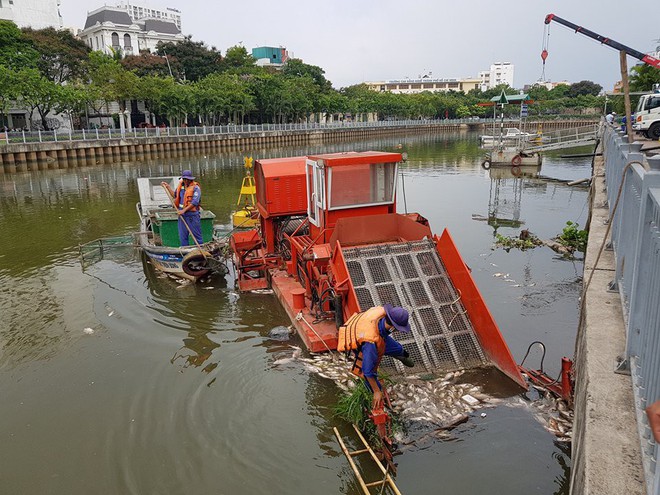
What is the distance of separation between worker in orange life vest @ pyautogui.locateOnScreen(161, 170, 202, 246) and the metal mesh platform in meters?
4.20

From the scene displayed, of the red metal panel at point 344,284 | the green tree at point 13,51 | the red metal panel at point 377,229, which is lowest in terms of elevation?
the red metal panel at point 344,284

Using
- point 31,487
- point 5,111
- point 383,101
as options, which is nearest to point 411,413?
point 31,487

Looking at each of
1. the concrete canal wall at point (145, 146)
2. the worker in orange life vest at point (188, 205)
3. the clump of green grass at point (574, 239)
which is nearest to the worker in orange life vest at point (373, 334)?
the worker in orange life vest at point (188, 205)

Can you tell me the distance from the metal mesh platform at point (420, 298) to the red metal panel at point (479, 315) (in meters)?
0.10

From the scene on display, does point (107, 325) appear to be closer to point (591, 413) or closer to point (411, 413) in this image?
point (411, 413)

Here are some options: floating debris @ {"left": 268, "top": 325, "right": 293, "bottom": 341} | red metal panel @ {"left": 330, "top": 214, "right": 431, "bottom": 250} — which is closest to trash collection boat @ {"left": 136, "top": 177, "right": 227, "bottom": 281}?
floating debris @ {"left": 268, "top": 325, "right": 293, "bottom": 341}

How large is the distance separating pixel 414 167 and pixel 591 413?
104 feet

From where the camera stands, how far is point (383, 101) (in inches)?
3423

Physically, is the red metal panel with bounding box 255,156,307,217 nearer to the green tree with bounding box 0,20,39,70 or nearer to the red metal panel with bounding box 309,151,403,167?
the red metal panel with bounding box 309,151,403,167

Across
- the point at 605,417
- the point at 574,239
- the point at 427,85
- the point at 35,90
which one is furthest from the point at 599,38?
the point at 427,85

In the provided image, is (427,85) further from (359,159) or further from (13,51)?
(359,159)

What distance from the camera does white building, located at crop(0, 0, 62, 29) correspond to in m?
63.7

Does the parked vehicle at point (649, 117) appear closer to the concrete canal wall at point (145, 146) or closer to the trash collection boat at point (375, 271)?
the trash collection boat at point (375, 271)

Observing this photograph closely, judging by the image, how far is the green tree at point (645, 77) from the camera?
3309 centimetres
